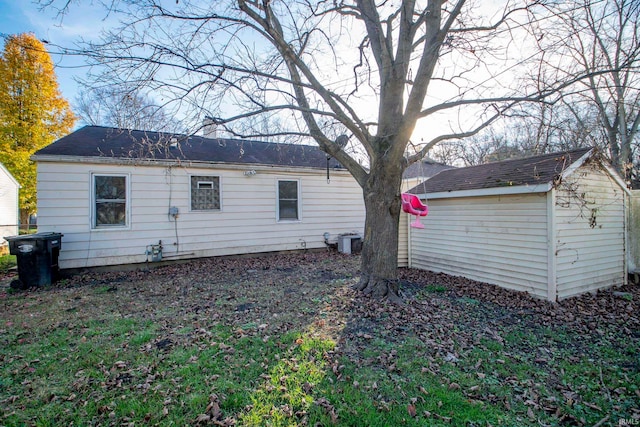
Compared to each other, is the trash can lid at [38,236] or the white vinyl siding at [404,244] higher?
the trash can lid at [38,236]

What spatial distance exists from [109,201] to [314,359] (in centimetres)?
746

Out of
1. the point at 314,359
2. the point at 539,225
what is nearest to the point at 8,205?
the point at 314,359

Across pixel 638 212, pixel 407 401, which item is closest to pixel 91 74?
pixel 407 401

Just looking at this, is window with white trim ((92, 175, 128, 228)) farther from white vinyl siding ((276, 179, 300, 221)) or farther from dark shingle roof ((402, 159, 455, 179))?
dark shingle roof ((402, 159, 455, 179))

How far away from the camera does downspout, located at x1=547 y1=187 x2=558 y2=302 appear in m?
5.75

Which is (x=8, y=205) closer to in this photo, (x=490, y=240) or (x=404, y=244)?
(x=404, y=244)

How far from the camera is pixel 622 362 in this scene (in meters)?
3.61

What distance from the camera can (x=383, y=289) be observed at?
5426 mm

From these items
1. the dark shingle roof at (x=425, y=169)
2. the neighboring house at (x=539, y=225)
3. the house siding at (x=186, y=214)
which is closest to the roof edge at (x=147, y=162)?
the house siding at (x=186, y=214)

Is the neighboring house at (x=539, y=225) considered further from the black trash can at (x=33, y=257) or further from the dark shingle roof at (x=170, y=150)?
the black trash can at (x=33, y=257)

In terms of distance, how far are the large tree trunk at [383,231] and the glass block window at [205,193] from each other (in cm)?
558

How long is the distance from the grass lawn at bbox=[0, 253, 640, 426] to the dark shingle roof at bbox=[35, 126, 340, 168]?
348 cm

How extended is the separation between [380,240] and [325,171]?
593 centimetres

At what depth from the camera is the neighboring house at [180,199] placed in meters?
7.57
